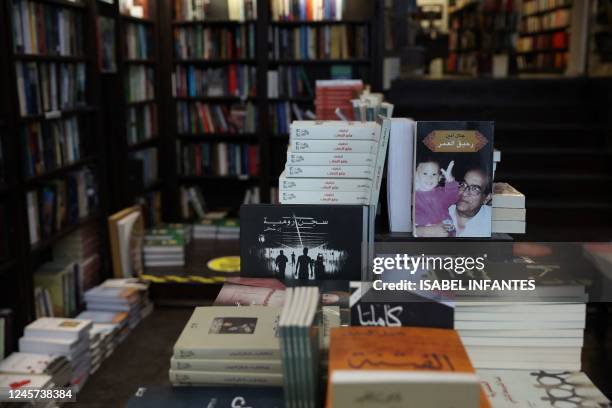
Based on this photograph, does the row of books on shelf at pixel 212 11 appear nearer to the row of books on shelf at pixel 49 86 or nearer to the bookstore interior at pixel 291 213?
the bookstore interior at pixel 291 213

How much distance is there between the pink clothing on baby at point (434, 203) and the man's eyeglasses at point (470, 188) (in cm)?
1

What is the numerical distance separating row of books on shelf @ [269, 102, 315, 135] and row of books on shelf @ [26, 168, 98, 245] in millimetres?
1853

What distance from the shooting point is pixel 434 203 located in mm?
1729

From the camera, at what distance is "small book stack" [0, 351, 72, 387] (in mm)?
2967

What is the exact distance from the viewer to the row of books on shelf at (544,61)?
8.95 m

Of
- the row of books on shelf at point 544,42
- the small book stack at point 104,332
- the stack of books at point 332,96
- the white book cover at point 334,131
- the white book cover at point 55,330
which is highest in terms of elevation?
the row of books on shelf at point 544,42

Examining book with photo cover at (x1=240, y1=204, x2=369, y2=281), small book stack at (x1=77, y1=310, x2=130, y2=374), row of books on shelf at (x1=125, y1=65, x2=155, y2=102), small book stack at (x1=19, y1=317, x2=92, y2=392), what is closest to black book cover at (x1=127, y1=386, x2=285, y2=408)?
book with photo cover at (x1=240, y1=204, x2=369, y2=281)

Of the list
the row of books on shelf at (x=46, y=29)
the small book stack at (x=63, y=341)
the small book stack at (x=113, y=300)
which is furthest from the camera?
the small book stack at (x=113, y=300)

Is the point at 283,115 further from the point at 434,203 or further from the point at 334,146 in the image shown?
the point at 434,203

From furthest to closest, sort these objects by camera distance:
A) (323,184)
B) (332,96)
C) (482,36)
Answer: (482,36), (332,96), (323,184)

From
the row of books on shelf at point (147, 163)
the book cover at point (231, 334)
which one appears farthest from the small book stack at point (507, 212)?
the row of books on shelf at point (147, 163)

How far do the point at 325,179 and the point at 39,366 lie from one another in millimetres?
1960

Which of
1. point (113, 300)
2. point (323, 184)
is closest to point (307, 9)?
point (113, 300)

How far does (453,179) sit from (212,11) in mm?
4279
